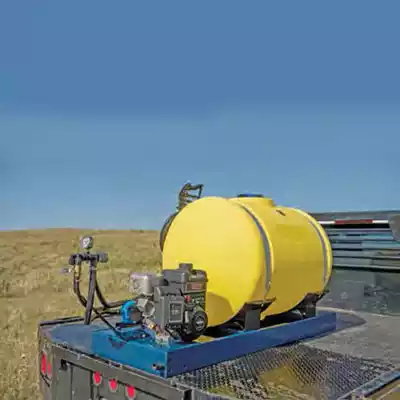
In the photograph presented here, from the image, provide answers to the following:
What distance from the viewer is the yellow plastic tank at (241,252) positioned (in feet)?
10.3

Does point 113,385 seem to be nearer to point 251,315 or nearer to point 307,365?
point 251,315

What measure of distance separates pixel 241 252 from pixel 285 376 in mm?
765

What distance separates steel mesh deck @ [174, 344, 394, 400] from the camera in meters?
2.45

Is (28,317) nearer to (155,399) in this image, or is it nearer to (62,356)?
(62,356)

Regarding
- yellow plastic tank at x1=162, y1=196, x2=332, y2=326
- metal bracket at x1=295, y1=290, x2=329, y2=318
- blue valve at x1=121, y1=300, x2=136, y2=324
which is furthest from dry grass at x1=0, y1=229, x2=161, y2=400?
metal bracket at x1=295, y1=290, x2=329, y2=318

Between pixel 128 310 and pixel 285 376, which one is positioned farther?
pixel 128 310

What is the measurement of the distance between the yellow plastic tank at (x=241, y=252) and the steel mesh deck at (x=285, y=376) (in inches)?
14.5

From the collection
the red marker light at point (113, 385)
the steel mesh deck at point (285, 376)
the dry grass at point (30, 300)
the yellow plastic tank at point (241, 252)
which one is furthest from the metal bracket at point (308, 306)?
the dry grass at point (30, 300)

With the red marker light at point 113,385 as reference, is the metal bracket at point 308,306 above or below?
above

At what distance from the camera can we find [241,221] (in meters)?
3.19

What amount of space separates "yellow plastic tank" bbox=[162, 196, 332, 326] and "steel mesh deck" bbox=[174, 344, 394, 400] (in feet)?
1.21

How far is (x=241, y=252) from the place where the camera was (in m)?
3.14

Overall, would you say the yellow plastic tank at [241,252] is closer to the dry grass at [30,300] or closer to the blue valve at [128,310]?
the blue valve at [128,310]

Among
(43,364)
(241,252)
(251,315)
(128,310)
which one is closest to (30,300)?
(43,364)
